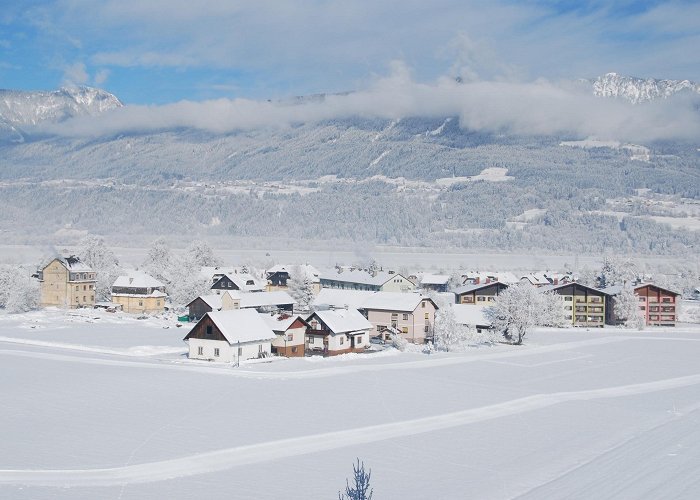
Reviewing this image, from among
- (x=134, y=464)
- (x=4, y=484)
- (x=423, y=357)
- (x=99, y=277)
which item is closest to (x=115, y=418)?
(x=134, y=464)

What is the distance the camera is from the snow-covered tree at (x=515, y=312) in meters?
64.4

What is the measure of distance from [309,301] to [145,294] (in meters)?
18.2

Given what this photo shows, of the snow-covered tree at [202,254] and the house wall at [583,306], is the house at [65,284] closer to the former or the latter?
the snow-covered tree at [202,254]

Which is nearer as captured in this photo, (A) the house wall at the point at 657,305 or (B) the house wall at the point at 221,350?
(B) the house wall at the point at 221,350

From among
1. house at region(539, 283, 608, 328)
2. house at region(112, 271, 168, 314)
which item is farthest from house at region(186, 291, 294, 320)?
house at region(539, 283, 608, 328)

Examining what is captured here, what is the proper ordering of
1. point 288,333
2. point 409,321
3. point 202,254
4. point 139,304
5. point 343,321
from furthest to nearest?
1. point 202,254
2. point 139,304
3. point 409,321
4. point 343,321
5. point 288,333

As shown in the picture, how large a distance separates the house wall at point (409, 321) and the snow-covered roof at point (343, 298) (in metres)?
3.08

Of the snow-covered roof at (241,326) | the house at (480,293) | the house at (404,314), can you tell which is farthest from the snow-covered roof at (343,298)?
the house at (480,293)

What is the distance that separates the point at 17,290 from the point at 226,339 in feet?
128

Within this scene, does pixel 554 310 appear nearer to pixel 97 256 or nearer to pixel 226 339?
pixel 226 339

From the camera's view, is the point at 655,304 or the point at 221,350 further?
the point at 655,304

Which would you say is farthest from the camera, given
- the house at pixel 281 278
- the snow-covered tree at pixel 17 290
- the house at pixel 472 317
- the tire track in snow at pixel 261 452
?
the house at pixel 281 278

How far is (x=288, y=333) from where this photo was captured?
178 feet

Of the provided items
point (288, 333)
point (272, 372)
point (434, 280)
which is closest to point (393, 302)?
point (288, 333)
